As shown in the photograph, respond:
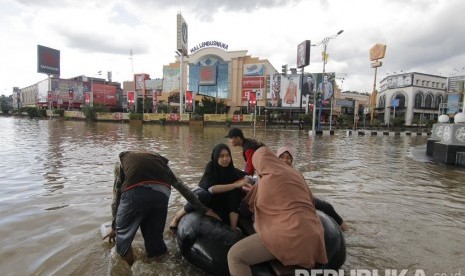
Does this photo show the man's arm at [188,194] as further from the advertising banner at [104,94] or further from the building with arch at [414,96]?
the advertising banner at [104,94]

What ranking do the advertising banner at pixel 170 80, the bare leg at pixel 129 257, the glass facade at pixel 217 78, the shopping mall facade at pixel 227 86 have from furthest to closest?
the advertising banner at pixel 170 80, the glass facade at pixel 217 78, the shopping mall facade at pixel 227 86, the bare leg at pixel 129 257

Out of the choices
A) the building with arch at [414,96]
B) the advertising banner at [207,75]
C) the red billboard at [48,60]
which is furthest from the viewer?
the red billboard at [48,60]

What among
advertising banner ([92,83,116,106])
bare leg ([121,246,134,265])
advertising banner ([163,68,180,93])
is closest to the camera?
bare leg ([121,246,134,265])

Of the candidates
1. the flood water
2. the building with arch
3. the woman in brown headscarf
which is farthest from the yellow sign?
the woman in brown headscarf

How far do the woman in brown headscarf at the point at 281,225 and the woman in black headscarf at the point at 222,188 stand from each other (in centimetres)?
109

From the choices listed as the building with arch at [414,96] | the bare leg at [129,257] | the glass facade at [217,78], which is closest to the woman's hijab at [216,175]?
the bare leg at [129,257]

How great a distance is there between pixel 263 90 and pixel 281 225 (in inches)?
1933

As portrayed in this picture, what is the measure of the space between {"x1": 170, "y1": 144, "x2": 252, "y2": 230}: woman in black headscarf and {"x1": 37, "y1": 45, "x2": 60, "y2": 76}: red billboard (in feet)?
215

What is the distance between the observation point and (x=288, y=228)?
231 cm

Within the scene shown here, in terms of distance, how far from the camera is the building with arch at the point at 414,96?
5591 cm

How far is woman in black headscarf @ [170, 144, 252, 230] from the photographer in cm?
371

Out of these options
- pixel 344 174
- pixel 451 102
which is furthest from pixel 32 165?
pixel 451 102

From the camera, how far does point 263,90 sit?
50.5 m

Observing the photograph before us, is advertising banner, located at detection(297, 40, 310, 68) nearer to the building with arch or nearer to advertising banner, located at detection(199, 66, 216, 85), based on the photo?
advertising banner, located at detection(199, 66, 216, 85)
